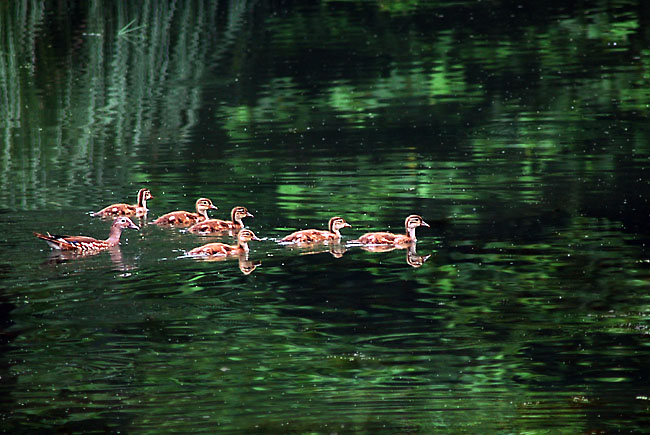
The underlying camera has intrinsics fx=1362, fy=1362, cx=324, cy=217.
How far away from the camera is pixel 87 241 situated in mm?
13297

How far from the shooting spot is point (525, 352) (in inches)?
378

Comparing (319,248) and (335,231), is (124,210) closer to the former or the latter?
(335,231)

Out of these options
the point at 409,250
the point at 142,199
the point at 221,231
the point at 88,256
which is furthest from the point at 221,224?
the point at 409,250

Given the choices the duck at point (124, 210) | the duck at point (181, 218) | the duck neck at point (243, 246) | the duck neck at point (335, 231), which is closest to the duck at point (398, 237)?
the duck neck at point (335, 231)

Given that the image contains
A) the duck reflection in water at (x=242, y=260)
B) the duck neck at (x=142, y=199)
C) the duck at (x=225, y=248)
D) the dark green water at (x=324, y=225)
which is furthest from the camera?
the duck neck at (x=142, y=199)

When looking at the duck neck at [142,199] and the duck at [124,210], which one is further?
the duck neck at [142,199]

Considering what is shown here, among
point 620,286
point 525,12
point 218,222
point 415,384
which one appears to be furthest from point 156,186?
point 525,12

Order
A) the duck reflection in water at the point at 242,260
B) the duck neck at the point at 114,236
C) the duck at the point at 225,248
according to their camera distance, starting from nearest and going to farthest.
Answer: the duck reflection in water at the point at 242,260
the duck at the point at 225,248
the duck neck at the point at 114,236

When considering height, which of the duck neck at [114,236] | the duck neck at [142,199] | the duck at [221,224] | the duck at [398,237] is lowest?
the duck neck at [142,199]

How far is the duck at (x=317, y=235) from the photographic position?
520 inches

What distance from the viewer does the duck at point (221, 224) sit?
14311mm

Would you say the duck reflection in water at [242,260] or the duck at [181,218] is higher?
the duck reflection in water at [242,260]

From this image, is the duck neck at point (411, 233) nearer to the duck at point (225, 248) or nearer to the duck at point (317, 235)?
the duck at point (317, 235)

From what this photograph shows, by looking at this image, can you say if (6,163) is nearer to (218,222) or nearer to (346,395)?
(218,222)
